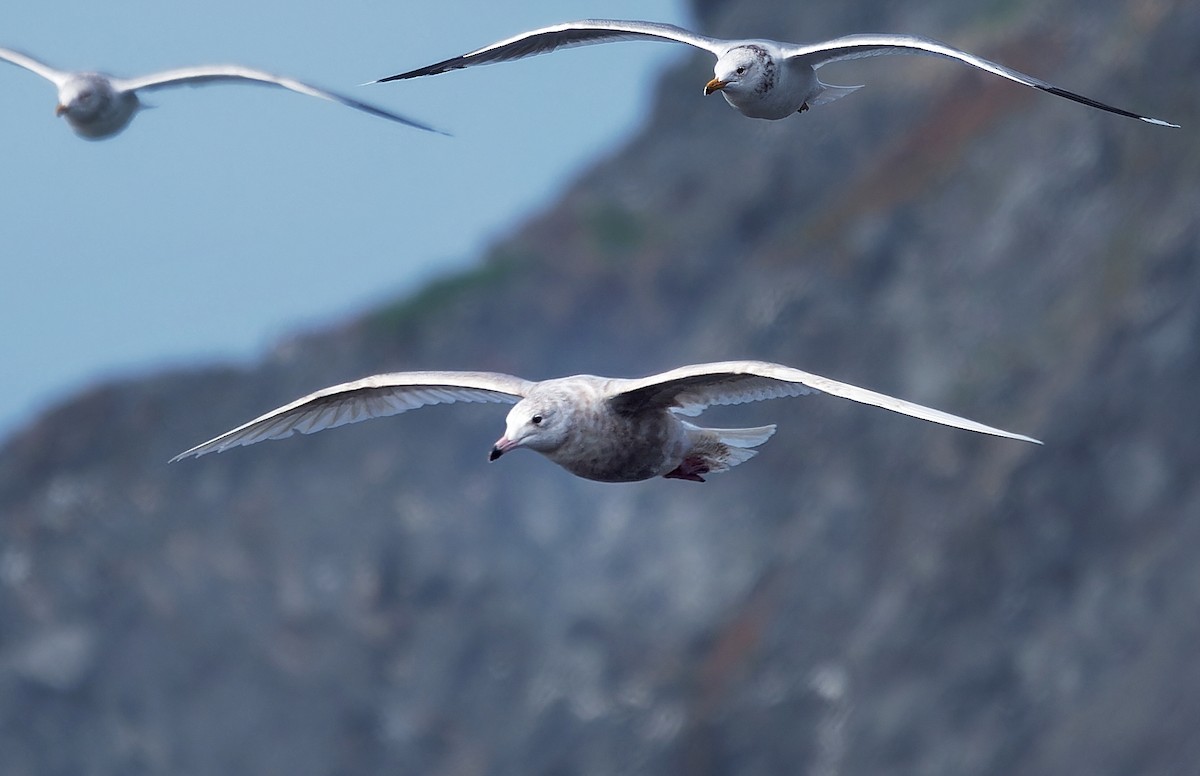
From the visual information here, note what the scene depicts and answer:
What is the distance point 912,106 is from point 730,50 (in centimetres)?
2515

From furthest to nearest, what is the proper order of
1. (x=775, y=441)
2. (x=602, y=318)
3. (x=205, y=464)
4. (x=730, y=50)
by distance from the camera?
(x=602, y=318)
(x=205, y=464)
(x=775, y=441)
(x=730, y=50)

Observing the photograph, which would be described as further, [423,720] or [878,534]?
[423,720]

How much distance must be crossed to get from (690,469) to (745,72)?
265 cm

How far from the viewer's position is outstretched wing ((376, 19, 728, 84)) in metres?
12.1

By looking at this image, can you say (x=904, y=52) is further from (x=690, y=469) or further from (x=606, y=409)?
(x=606, y=409)

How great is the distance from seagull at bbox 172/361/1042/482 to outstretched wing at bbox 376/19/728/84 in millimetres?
2516

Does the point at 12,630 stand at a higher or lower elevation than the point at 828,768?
higher

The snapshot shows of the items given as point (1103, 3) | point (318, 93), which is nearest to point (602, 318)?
point (1103, 3)

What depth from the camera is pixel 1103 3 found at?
107 feet

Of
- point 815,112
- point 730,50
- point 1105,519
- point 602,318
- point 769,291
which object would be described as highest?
point 815,112

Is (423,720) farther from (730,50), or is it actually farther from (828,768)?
(730,50)

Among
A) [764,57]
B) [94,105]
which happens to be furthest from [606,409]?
[94,105]

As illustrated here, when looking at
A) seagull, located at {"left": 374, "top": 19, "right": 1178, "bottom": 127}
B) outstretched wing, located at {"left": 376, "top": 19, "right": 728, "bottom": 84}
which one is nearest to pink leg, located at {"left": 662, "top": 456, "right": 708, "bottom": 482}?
seagull, located at {"left": 374, "top": 19, "right": 1178, "bottom": 127}

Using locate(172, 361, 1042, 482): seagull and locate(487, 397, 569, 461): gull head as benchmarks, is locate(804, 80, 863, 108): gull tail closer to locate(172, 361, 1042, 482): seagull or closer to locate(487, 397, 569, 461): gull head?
locate(172, 361, 1042, 482): seagull
